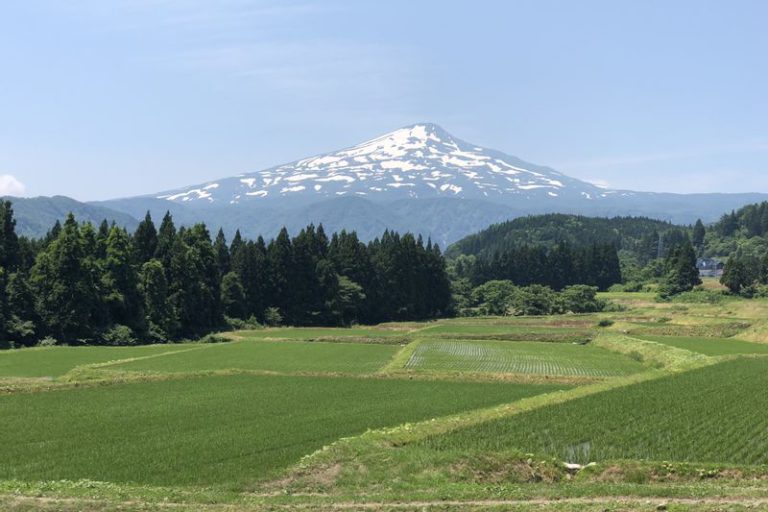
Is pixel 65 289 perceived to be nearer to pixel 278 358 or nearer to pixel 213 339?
pixel 213 339

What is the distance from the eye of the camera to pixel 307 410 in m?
29.2

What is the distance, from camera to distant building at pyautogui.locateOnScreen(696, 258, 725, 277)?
176 meters

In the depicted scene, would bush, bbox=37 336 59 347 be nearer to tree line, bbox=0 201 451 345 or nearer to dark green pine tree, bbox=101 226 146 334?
tree line, bbox=0 201 451 345

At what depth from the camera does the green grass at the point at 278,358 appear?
44.9 metres

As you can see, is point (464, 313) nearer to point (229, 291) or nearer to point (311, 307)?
point (311, 307)

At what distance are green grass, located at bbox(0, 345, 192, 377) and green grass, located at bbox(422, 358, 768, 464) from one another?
27.8m

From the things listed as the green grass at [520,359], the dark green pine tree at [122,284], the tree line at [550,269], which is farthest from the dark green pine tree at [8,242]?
the tree line at [550,269]

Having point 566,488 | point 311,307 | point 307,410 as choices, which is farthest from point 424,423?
point 311,307

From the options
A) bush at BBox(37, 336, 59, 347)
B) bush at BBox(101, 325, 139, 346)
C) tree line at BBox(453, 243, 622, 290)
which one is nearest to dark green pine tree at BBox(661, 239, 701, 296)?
tree line at BBox(453, 243, 622, 290)

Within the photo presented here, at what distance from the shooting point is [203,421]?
1037 inches

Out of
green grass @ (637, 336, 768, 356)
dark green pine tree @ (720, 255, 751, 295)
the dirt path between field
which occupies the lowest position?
green grass @ (637, 336, 768, 356)

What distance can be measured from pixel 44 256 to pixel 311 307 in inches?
1469

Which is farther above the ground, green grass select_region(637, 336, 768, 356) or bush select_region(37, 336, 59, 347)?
bush select_region(37, 336, 59, 347)

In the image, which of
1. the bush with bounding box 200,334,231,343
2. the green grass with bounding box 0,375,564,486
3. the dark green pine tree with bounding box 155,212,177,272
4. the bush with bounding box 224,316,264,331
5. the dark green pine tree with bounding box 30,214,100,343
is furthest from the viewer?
the bush with bounding box 224,316,264,331
